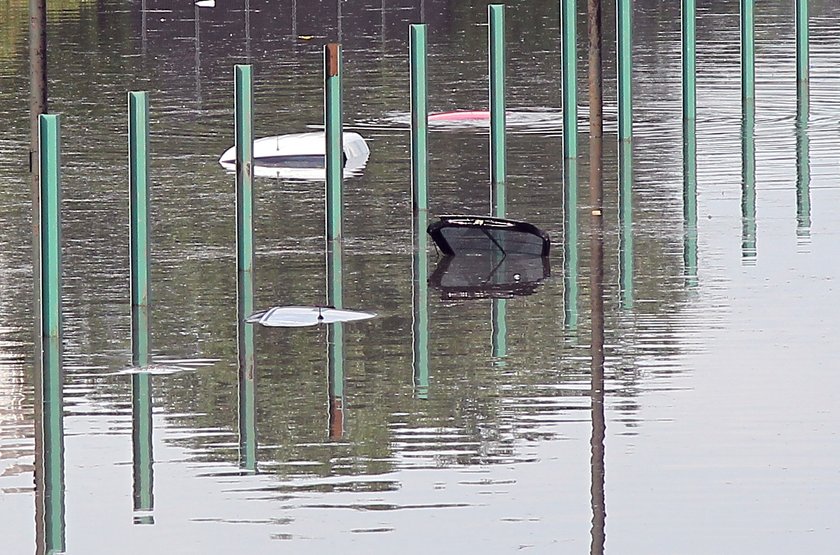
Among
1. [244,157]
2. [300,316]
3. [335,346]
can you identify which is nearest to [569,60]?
[244,157]

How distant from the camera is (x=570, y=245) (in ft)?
80.8

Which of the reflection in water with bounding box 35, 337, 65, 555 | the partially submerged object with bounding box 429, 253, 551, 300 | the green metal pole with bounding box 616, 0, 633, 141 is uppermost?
the green metal pole with bounding box 616, 0, 633, 141

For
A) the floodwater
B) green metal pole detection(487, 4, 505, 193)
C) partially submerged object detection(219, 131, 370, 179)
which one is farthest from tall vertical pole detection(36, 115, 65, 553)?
partially submerged object detection(219, 131, 370, 179)

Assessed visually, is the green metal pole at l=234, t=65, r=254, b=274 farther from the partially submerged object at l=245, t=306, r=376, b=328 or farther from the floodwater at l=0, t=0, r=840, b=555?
the partially submerged object at l=245, t=306, r=376, b=328

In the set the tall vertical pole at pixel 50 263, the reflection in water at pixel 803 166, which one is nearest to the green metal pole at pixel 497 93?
the reflection in water at pixel 803 166

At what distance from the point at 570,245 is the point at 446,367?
6.30 metres

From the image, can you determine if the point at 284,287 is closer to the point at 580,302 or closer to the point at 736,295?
the point at 580,302

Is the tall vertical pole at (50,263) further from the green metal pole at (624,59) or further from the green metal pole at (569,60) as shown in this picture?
the green metal pole at (624,59)

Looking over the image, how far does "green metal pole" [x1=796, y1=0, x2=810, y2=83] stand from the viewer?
35969mm

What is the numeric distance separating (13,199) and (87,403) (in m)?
12.6

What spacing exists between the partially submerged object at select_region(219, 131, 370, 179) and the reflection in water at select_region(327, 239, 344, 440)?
767 centimetres

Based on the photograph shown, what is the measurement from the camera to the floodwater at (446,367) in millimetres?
14023

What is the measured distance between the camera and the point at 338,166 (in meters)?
24.1

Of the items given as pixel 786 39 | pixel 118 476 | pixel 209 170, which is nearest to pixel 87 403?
pixel 118 476
